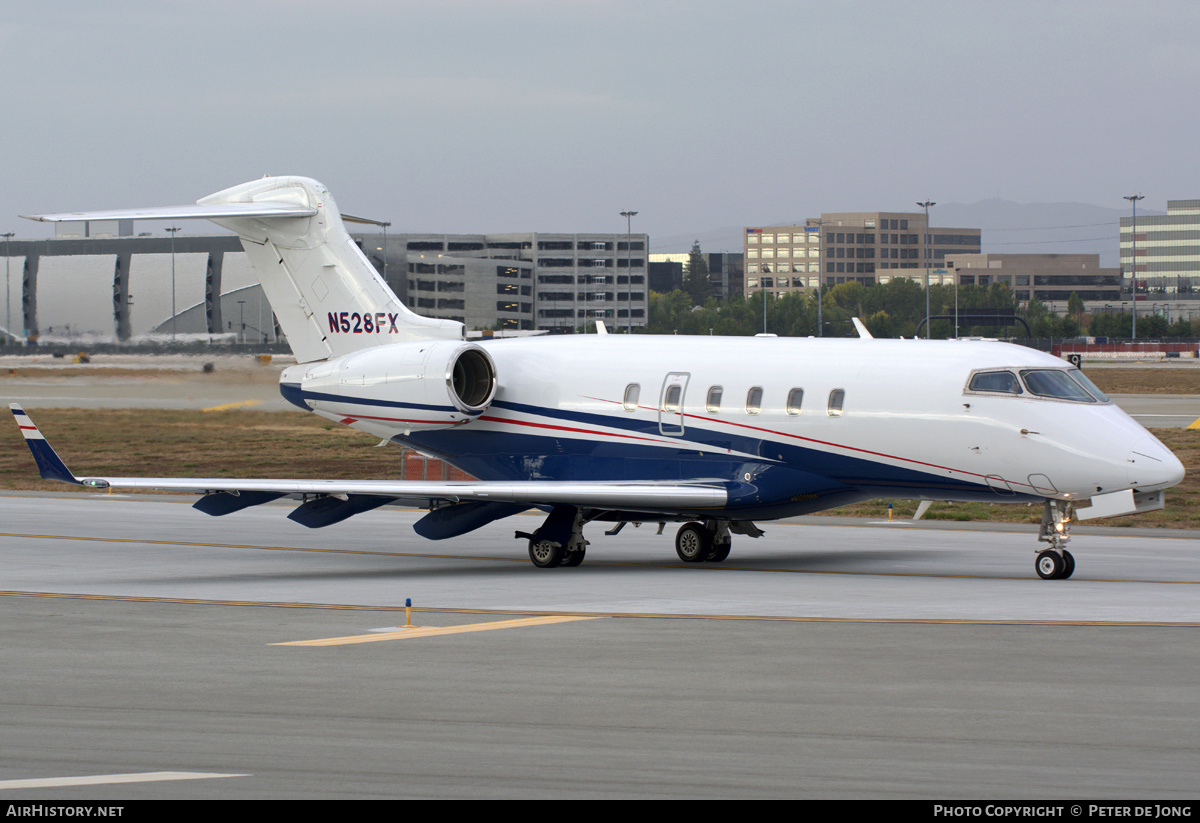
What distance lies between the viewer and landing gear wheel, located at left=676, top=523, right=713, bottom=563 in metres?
24.0

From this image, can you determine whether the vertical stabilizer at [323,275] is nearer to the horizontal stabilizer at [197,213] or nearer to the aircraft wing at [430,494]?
the horizontal stabilizer at [197,213]

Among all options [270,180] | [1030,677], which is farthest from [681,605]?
[270,180]

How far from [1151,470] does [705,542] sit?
24.4ft

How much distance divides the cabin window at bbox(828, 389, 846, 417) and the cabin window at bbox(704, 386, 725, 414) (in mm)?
1902

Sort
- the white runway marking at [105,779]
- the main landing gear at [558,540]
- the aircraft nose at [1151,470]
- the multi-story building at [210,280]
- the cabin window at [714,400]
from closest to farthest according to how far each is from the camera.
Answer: the white runway marking at [105,779]
the aircraft nose at [1151,470]
the cabin window at [714,400]
the main landing gear at [558,540]
the multi-story building at [210,280]

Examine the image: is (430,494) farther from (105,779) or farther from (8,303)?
(8,303)

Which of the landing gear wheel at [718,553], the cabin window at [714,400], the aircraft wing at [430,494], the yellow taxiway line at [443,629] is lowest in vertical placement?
the landing gear wheel at [718,553]

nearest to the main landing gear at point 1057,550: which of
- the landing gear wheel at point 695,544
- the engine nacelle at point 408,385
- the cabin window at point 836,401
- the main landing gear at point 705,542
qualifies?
the cabin window at point 836,401

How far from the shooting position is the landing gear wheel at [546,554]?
2328 cm

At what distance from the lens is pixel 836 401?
71.4ft

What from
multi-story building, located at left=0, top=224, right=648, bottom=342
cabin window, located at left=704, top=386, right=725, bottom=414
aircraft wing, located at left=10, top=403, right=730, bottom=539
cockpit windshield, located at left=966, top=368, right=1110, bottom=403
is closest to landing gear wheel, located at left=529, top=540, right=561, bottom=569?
aircraft wing, located at left=10, top=403, right=730, bottom=539

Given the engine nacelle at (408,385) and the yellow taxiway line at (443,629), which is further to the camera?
the engine nacelle at (408,385)

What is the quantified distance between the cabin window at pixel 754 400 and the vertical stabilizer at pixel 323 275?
693cm

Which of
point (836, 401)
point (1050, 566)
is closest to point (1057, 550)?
point (1050, 566)
